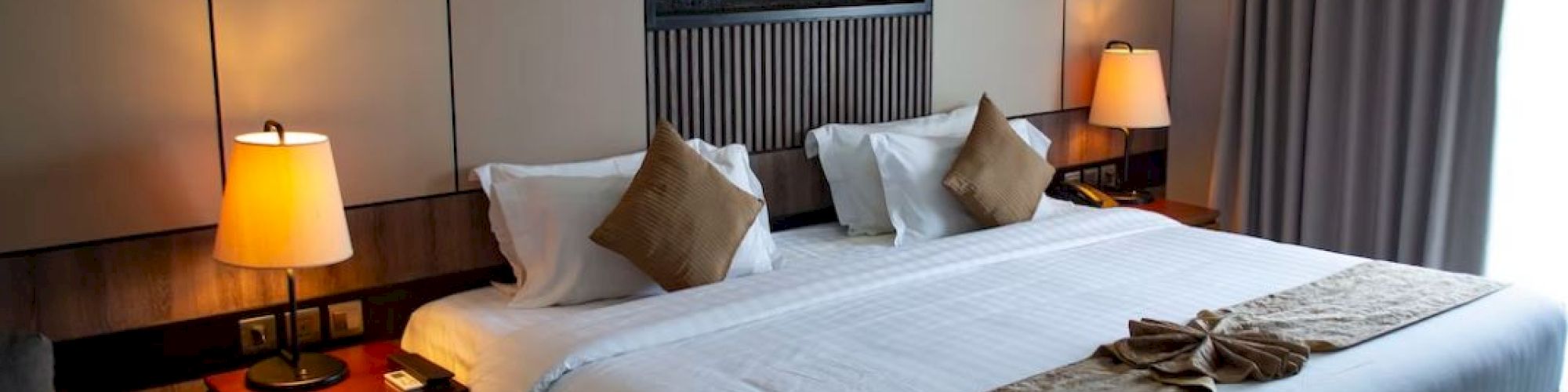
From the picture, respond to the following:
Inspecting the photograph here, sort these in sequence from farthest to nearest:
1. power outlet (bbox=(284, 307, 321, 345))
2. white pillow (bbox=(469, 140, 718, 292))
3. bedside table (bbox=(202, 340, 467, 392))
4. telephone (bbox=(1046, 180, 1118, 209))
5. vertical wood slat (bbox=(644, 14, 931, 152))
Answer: telephone (bbox=(1046, 180, 1118, 209)), vertical wood slat (bbox=(644, 14, 931, 152)), white pillow (bbox=(469, 140, 718, 292)), power outlet (bbox=(284, 307, 321, 345)), bedside table (bbox=(202, 340, 467, 392))

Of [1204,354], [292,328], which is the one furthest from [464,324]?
[1204,354]

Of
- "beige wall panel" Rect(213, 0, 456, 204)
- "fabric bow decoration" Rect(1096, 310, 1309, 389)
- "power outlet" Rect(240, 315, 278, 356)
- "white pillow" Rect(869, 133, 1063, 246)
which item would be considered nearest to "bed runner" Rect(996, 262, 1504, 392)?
"fabric bow decoration" Rect(1096, 310, 1309, 389)

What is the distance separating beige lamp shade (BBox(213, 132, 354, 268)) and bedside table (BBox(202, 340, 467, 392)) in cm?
28

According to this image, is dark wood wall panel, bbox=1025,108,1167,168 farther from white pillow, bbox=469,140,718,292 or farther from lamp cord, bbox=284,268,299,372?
lamp cord, bbox=284,268,299,372

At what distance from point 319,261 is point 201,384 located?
0.51 m

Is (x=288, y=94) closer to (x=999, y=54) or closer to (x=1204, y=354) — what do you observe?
(x=1204, y=354)

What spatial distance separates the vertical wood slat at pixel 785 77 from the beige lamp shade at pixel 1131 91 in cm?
74

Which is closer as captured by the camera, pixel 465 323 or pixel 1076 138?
pixel 465 323

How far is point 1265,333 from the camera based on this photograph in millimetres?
A: 2977

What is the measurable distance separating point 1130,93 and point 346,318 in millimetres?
2747

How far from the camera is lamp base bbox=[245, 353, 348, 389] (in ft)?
9.73

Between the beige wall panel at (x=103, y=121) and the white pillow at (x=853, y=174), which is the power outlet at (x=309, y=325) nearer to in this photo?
the beige wall panel at (x=103, y=121)

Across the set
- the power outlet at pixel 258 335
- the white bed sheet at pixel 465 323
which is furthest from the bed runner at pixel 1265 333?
the power outlet at pixel 258 335

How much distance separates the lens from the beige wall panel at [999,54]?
15.2 ft
